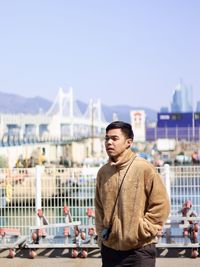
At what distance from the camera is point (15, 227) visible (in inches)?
413

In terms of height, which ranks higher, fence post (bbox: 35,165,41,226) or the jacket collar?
the jacket collar

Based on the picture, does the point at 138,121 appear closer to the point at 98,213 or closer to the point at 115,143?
the point at 98,213

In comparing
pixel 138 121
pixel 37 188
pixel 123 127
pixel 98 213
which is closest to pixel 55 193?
pixel 37 188

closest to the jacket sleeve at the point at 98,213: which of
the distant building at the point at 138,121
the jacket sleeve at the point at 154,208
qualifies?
the jacket sleeve at the point at 154,208

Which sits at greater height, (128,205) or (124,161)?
(124,161)

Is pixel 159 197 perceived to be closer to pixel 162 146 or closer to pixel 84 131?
pixel 162 146

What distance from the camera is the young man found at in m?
3.80

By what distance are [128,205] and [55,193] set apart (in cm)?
663

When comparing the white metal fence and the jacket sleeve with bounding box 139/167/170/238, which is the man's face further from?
the white metal fence

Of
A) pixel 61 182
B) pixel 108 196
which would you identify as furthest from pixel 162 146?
pixel 108 196

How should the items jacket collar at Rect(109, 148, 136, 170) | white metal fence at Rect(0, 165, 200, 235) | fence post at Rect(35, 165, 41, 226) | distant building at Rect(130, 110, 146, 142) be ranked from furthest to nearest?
1. distant building at Rect(130, 110, 146, 142)
2. white metal fence at Rect(0, 165, 200, 235)
3. fence post at Rect(35, 165, 41, 226)
4. jacket collar at Rect(109, 148, 136, 170)

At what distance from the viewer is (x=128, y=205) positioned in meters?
3.84

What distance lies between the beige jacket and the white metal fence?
5.74 metres

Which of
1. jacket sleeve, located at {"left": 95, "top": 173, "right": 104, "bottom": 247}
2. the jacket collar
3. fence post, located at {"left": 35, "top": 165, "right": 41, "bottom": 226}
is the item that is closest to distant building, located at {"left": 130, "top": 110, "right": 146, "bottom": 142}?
fence post, located at {"left": 35, "top": 165, "right": 41, "bottom": 226}
